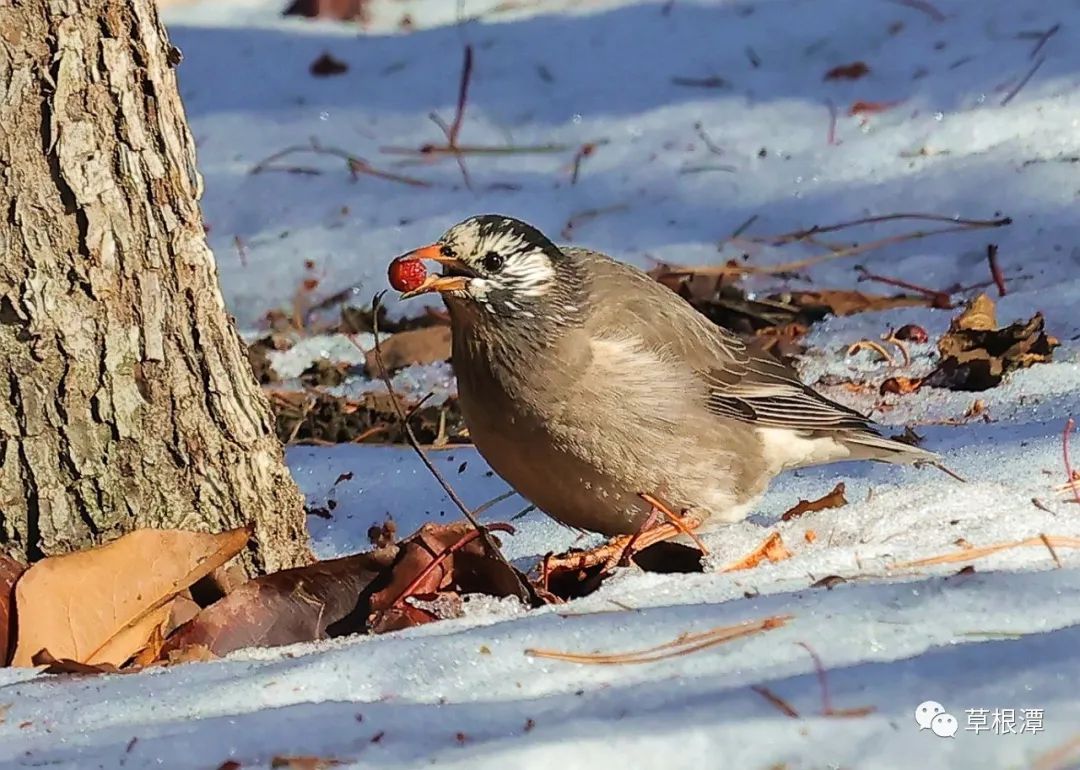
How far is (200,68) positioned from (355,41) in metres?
1.00

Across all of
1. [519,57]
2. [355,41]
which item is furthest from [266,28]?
[519,57]

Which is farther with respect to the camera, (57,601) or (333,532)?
(333,532)

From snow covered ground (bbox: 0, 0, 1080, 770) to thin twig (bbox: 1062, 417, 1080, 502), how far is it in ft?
0.16

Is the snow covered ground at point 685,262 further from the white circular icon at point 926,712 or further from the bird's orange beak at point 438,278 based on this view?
the bird's orange beak at point 438,278

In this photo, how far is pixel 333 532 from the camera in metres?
5.36

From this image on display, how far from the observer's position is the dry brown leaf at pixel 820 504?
4.91 m

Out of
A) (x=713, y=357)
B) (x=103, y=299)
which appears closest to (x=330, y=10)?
(x=713, y=357)

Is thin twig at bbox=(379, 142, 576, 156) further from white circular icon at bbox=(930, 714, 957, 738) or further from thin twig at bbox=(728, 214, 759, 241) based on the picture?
white circular icon at bbox=(930, 714, 957, 738)

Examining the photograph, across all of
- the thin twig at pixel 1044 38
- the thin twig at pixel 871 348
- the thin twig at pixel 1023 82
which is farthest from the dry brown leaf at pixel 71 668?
the thin twig at pixel 1044 38

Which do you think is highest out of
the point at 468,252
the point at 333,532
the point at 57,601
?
the point at 468,252

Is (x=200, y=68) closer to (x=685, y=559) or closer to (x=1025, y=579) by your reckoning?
(x=685, y=559)

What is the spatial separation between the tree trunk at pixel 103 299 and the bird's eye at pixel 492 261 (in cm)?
95

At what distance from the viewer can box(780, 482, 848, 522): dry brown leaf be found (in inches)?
193

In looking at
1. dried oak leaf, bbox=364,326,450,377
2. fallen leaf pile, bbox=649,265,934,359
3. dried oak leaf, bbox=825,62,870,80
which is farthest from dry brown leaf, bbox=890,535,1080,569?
dried oak leaf, bbox=825,62,870,80
